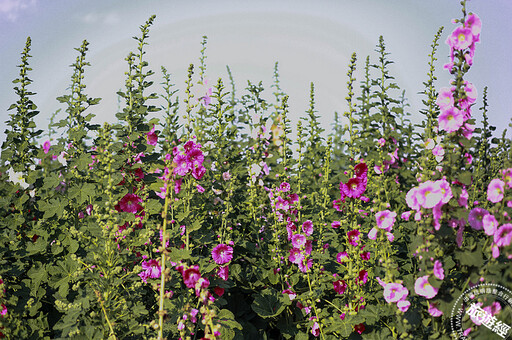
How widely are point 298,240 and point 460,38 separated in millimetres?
1761

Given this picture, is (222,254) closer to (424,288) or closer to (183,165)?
(183,165)

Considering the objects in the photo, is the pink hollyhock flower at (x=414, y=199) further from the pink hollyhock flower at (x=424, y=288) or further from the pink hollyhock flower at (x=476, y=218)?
the pink hollyhock flower at (x=424, y=288)

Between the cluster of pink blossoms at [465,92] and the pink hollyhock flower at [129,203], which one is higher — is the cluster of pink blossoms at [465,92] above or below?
above

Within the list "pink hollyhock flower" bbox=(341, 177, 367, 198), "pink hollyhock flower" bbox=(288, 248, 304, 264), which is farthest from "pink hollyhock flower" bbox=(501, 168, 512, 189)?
"pink hollyhock flower" bbox=(288, 248, 304, 264)

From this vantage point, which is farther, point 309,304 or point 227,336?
point 309,304

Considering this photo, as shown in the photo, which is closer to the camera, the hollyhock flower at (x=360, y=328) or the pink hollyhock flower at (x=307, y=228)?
the hollyhock flower at (x=360, y=328)

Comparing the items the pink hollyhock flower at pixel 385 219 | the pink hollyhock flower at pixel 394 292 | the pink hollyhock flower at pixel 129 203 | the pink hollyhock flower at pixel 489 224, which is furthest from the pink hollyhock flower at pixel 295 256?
the pink hollyhock flower at pixel 489 224

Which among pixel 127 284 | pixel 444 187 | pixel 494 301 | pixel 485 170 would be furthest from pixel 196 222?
pixel 485 170

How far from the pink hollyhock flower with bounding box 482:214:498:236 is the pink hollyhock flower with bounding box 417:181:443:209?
24 centimetres

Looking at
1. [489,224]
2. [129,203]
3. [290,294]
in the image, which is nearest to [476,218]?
[489,224]

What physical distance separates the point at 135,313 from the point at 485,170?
12.2 feet

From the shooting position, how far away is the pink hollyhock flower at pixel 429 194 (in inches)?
87.8

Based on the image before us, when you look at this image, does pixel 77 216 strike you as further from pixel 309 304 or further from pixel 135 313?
pixel 309 304

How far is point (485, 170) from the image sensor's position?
4512 mm
